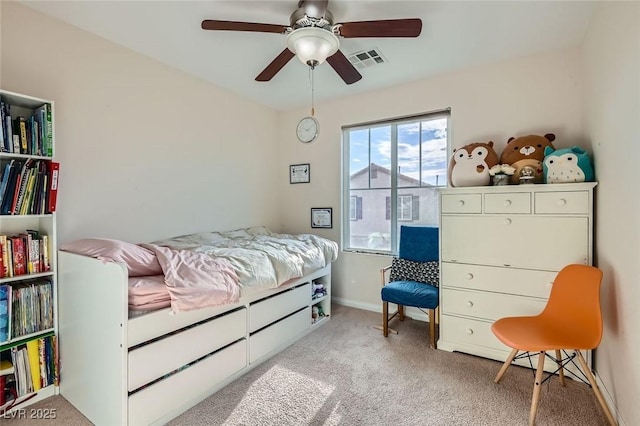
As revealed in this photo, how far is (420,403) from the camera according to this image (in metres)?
1.83

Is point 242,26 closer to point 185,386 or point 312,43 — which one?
point 312,43

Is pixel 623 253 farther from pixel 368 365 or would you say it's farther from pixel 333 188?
pixel 333 188

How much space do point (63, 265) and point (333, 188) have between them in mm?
2607

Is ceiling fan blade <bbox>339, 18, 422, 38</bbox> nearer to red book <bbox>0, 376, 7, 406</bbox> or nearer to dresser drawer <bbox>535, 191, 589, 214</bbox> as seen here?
dresser drawer <bbox>535, 191, 589, 214</bbox>

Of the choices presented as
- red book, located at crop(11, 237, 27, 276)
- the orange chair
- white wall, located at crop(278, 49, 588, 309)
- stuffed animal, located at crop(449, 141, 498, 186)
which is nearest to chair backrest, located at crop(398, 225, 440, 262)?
white wall, located at crop(278, 49, 588, 309)

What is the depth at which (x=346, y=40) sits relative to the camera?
2320mm

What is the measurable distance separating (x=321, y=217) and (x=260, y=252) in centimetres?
147

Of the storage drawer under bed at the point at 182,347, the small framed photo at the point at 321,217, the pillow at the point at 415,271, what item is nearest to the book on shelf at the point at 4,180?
the storage drawer under bed at the point at 182,347

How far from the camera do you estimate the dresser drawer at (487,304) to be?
7.16ft

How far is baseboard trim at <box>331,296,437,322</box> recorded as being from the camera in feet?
10.3

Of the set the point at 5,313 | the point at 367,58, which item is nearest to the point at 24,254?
the point at 5,313

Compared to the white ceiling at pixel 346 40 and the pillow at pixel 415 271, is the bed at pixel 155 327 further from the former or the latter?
the white ceiling at pixel 346 40

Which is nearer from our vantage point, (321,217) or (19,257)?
(19,257)

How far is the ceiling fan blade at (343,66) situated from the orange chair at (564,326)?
1965mm
